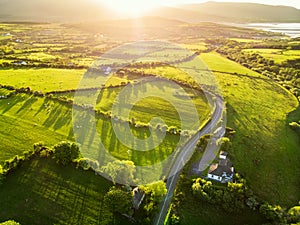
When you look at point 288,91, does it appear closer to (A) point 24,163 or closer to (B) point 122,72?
(B) point 122,72

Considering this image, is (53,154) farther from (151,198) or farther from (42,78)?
(42,78)

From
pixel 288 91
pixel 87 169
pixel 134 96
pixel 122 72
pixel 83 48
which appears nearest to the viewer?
pixel 87 169

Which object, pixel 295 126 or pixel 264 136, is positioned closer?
pixel 264 136

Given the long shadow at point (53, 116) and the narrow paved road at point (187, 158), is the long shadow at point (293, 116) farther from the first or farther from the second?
the long shadow at point (53, 116)

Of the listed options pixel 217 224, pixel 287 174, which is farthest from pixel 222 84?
pixel 217 224

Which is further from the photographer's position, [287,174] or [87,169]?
[287,174]

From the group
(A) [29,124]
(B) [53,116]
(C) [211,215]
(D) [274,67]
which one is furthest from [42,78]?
(D) [274,67]

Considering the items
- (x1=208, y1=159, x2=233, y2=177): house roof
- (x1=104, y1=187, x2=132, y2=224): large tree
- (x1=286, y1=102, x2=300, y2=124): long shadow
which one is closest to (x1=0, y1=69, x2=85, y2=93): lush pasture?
(x1=104, y1=187, x2=132, y2=224): large tree
